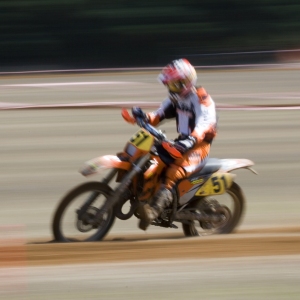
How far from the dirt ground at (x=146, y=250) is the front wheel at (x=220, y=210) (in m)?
0.56

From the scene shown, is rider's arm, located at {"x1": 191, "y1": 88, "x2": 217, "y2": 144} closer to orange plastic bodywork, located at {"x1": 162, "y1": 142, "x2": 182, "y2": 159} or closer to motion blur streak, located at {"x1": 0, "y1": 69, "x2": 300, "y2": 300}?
orange plastic bodywork, located at {"x1": 162, "y1": 142, "x2": 182, "y2": 159}

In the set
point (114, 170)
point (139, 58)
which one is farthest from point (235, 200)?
point (139, 58)

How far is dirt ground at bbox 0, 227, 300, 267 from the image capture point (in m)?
5.55

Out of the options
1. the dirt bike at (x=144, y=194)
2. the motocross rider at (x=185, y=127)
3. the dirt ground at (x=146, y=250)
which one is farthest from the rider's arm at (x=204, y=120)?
the dirt ground at (x=146, y=250)

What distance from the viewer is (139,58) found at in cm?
3238

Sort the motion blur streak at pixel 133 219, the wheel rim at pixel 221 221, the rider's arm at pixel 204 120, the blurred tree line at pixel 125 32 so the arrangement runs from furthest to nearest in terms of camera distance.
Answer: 1. the blurred tree line at pixel 125 32
2. the wheel rim at pixel 221 221
3. the rider's arm at pixel 204 120
4. the motion blur streak at pixel 133 219

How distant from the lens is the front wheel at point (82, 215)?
21.7 ft

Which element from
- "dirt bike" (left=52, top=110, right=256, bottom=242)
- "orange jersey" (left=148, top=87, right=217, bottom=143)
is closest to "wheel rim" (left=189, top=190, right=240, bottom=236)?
"dirt bike" (left=52, top=110, right=256, bottom=242)

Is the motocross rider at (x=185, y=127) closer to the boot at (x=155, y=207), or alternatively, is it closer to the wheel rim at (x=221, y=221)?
the boot at (x=155, y=207)

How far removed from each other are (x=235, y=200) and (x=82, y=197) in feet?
5.45

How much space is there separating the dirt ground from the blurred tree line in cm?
2576

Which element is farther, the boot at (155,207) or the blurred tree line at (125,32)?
the blurred tree line at (125,32)

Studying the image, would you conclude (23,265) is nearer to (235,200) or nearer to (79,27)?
(235,200)

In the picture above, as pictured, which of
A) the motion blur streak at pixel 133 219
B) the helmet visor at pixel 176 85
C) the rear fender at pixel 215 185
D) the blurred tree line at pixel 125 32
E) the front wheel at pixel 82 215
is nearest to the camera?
the motion blur streak at pixel 133 219
